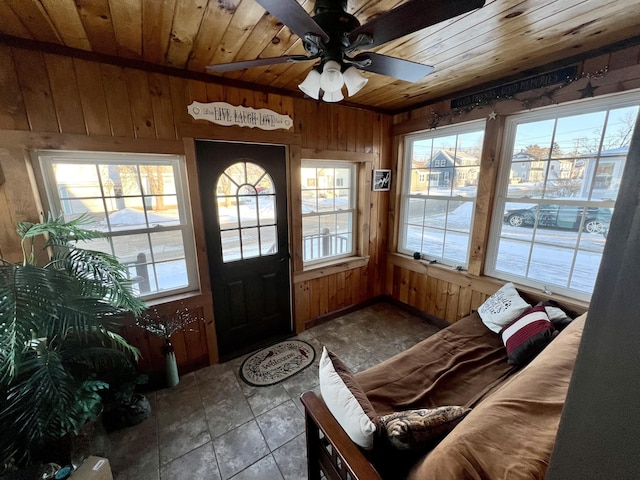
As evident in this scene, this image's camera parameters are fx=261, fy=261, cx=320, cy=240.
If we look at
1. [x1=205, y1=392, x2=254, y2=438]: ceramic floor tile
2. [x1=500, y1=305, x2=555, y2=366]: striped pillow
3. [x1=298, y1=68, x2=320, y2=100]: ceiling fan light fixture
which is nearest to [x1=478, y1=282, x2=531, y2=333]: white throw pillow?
[x1=500, y1=305, x2=555, y2=366]: striped pillow

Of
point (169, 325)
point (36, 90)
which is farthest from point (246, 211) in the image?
point (36, 90)

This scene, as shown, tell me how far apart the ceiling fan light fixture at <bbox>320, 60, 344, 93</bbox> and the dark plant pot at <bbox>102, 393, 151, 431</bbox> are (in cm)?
235

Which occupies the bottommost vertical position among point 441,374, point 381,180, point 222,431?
point 222,431

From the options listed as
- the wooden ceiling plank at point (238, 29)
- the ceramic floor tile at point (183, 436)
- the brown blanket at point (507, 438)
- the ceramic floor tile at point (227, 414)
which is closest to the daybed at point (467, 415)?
the brown blanket at point (507, 438)

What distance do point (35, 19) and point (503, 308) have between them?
3.43 metres

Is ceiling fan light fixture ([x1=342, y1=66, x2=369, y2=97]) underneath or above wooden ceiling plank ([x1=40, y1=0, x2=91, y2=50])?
underneath

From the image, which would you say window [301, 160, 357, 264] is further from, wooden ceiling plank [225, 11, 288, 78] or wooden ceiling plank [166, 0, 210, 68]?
wooden ceiling plank [166, 0, 210, 68]

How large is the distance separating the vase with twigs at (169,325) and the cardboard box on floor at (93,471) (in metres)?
0.76

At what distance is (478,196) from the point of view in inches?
98.0

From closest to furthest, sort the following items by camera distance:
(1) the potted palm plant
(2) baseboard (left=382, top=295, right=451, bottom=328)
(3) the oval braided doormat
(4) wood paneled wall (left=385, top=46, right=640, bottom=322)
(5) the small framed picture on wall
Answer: (1) the potted palm plant < (4) wood paneled wall (left=385, top=46, right=640, bottom=322) < (3) the oval braided doormat < (2) baseboard (left=382, top=295, right=451, bottom=328) < (5) the small framed picture on wall

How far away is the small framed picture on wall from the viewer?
3150 millimetres

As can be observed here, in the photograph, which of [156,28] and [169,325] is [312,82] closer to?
[156,28]

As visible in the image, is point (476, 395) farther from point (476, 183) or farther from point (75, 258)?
point (75, 258)

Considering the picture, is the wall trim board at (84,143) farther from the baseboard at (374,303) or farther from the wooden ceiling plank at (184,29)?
the baseboard at (374,303)
